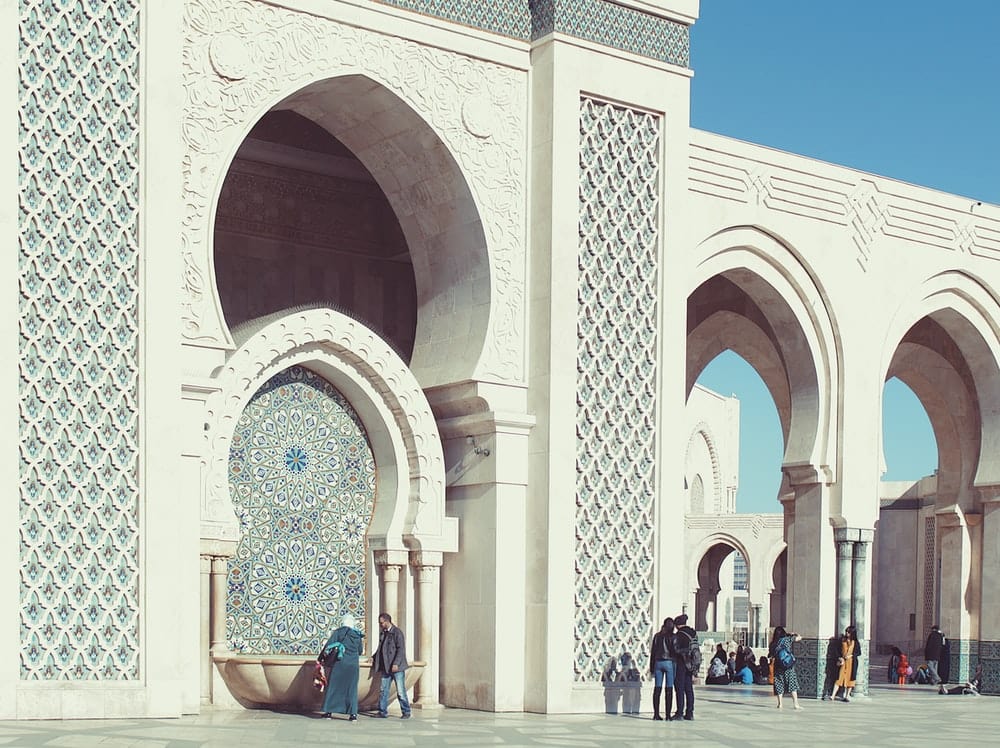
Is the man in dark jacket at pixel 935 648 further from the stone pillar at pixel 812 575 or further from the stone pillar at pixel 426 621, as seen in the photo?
the stone pillar at pixel 426 621

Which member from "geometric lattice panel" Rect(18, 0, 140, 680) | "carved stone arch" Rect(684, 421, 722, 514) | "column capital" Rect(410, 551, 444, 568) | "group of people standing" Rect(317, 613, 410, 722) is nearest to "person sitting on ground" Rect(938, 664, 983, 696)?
"column capital" Rect(410, 551, 444, 568)

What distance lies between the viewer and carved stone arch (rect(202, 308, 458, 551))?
8.73 meters

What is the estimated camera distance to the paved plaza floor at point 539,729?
6.82m

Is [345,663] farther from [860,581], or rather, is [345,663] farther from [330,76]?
[860,581]

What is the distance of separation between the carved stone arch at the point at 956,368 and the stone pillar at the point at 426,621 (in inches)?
167

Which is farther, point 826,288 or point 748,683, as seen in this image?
point 748,683

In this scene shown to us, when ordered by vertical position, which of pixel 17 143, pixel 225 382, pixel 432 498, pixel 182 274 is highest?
pixel 17 143

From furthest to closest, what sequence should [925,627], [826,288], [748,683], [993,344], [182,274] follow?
[925,627] < [748,683] < [993,344] < [826,288] < [182,274]

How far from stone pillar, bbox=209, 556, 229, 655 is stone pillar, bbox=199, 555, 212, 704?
2cm

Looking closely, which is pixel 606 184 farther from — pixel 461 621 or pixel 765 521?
pixel 765 521

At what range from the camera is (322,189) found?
10.9 meters

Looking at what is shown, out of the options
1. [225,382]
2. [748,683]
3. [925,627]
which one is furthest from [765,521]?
[225,382]

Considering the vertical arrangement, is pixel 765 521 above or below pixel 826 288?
below

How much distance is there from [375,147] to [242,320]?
72.6 inches
